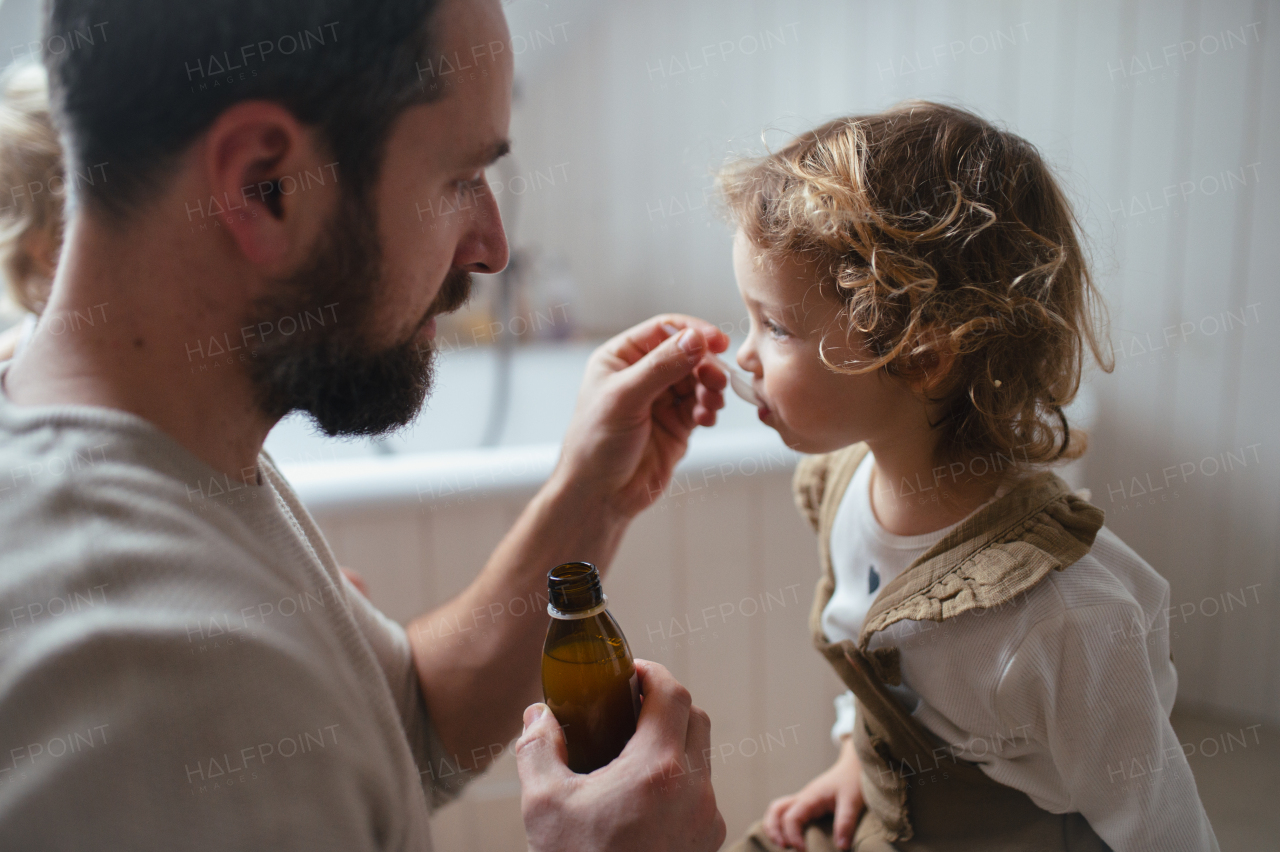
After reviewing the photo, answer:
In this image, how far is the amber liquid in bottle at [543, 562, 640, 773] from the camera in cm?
51

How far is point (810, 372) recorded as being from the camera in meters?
0.66

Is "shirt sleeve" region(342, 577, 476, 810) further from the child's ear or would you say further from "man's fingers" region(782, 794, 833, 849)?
the child's ear

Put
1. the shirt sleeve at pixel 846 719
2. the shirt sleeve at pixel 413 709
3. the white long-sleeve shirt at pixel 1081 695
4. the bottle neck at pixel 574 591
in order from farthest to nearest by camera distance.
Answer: the shirt sleeve at pixel 846 719
the shirt sleeve at pixel 413 709
the white long-sleeve shirt at pixel 1081 695
the bottle neck at pixel 574 591

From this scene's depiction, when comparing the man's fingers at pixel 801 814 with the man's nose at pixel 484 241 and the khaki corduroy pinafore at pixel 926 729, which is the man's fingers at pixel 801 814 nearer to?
the khaki corduroy pinafore at pixel 926 729

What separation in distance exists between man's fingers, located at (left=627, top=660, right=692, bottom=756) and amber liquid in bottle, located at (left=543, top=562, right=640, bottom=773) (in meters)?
0.01

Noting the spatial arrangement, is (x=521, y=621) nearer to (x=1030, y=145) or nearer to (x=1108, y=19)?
(x=1030, y=145)

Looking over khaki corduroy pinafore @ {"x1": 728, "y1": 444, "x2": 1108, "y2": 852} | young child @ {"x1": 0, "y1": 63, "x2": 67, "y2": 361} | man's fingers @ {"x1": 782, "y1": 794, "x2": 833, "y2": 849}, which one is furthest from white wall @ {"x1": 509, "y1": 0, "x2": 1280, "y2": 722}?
young child @ {"x1": 0, "y1": 63, "x2": 67, "y2": 361}

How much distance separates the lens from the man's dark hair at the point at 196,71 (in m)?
0.50

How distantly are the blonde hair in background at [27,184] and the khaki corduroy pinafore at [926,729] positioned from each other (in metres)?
0.97

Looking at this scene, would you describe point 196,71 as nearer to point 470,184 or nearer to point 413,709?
point 470,184

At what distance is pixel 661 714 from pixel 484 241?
14.5 inches

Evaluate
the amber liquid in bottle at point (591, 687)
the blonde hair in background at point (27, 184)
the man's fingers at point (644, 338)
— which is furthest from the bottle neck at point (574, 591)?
the blonde hair in background at point (27, 184)

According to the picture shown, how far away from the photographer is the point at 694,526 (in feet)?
3.55

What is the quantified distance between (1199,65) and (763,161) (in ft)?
3.13
